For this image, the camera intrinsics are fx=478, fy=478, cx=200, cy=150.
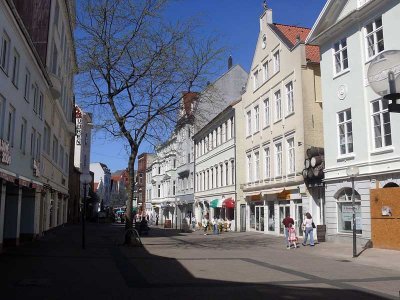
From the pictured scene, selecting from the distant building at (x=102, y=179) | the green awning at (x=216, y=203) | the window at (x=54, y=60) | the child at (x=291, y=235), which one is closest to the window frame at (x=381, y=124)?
the child at (x=291, y=235)

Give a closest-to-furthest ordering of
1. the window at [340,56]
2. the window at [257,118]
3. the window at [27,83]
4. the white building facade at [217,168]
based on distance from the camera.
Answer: the window at [27,83], the window at [340,56], the window at [257,118], the white building facade at [217,168]

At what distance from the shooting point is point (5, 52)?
16719 mm

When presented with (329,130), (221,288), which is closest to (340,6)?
(329,130)

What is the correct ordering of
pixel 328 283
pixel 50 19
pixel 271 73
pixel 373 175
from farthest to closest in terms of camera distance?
pixel 271 73 < pixel 50 19 < pixel 373 175 < pixel 328 283

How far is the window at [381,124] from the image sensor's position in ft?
67.8

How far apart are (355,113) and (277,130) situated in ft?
32.2

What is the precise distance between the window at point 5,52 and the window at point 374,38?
1546 cm

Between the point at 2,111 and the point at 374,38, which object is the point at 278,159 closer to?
the point at 374,38

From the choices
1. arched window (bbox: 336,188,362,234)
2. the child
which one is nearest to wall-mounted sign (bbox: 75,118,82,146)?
arched window (bbox: 336,188,362,234)

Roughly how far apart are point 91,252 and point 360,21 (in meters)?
16.2

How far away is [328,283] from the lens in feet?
36.6

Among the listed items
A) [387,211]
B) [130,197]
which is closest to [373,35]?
[387,211]

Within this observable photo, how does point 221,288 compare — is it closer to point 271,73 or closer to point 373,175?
point 373,175

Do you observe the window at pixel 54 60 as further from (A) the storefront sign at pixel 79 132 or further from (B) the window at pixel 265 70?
(A) the storefront sign at pixel 79 132
